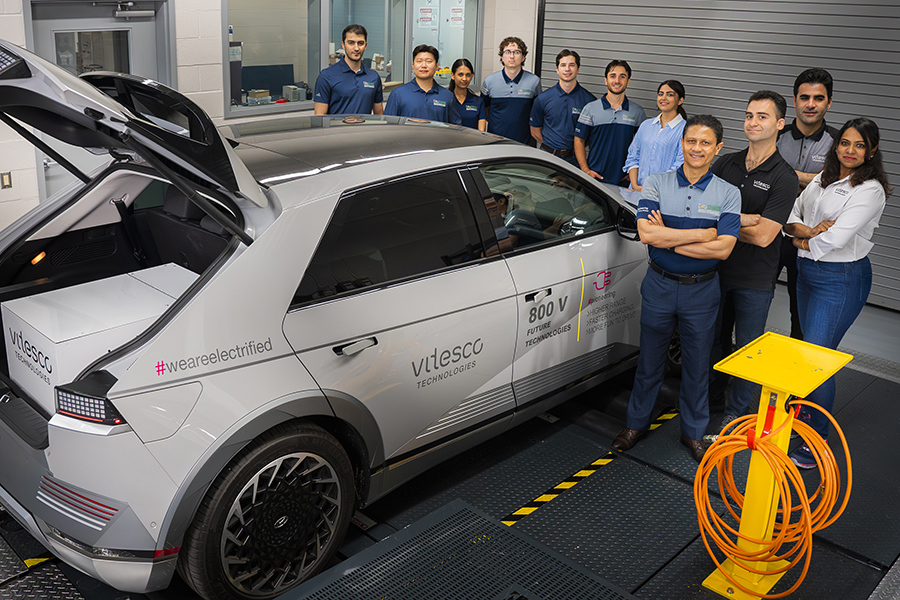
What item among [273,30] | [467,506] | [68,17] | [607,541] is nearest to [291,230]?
[467,506]

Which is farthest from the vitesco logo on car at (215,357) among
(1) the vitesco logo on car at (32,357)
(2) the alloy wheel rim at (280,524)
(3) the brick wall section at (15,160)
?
(3) the brick wall section at (15,160)

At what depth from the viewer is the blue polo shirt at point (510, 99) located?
24.7 ft

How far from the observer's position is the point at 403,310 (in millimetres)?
3164

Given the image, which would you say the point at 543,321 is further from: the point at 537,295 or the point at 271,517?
the point at 271,517

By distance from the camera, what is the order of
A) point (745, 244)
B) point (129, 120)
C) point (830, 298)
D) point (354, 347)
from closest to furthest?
1. point (129, 120)
2. point (354, 347)
3. point (830, 298)
4. point (745, 244)

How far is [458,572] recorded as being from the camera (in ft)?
8.35

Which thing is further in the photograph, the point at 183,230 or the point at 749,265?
the point at 749,265

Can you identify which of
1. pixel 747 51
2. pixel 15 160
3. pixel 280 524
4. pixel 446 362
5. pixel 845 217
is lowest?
pixel 280 524

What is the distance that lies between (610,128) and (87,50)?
438 cm

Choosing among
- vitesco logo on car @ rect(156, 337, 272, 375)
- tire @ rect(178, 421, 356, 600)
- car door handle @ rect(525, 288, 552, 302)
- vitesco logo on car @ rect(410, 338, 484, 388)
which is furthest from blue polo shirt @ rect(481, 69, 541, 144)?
vitesco logo on car @ rect(156, 337, 272, 375)

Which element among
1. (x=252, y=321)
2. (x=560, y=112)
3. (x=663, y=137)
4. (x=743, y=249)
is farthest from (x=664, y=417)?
(x=560, y=112)

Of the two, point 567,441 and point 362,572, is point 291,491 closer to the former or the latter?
point 362,572

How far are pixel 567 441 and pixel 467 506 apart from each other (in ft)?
5.00

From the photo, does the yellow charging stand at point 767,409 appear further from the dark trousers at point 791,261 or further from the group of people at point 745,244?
the dark trousers at point 791,261
